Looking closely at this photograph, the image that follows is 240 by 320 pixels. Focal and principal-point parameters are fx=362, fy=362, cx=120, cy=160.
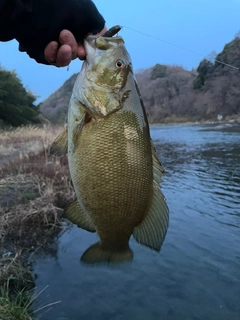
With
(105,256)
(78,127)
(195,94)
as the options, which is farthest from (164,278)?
(195,94)

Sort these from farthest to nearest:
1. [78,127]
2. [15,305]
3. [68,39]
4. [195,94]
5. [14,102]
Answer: [195,94] → [14,102] → [15,305] → [68,39] → [78,127]

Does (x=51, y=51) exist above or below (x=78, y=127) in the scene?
above

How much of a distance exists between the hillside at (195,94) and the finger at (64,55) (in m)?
42.6

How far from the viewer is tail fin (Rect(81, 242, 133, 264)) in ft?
7.25

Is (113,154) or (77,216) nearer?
(113,154)

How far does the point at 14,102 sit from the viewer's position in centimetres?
3198

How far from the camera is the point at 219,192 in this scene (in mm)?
11906

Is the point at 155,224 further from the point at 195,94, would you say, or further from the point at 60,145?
the point at 195,94

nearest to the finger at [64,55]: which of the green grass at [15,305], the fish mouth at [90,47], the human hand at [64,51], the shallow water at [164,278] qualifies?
the human hand at [64,51]

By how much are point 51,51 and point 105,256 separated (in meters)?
1.31

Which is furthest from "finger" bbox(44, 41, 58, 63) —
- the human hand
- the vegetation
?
the vegetation

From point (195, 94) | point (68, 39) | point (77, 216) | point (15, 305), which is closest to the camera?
point (68, 39)

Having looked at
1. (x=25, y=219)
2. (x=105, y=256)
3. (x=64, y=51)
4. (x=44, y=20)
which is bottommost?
(x=25, y=219)

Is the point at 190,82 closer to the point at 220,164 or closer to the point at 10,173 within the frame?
the point at 220,164
